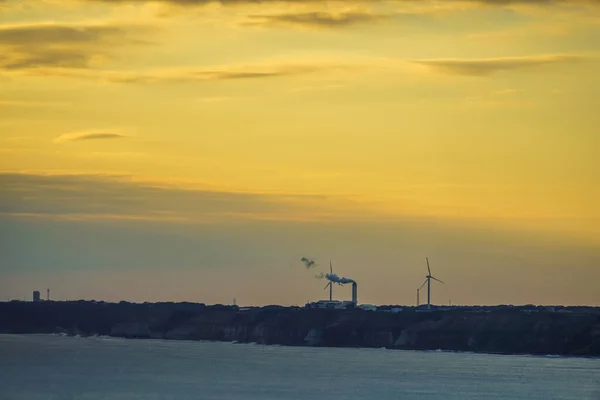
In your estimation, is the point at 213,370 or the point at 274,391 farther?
the point at 213,370

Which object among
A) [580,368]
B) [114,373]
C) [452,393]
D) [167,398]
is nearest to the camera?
[167,398]

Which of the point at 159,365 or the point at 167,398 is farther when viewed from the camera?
the point at 159,365

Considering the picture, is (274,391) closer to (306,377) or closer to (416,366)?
(306,377)

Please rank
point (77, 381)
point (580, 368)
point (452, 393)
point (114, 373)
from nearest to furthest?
1. point (452, 393)
2. point (77, 381)
3. point (114, 373)
4. point (580, 368)

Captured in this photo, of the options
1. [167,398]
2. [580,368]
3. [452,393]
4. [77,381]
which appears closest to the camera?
[167,398]

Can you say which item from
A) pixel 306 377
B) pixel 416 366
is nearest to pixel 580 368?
pixel 416 366

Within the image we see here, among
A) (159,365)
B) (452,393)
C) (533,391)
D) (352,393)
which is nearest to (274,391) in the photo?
(352,393)

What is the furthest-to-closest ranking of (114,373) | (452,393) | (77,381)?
1. (114,373)
2. (77,381)
3. (452,393)

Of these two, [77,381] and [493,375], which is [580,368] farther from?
[77,381]
